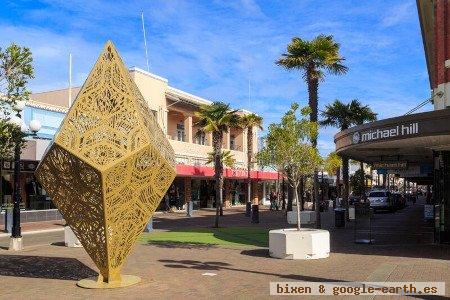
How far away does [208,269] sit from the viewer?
13.2 m

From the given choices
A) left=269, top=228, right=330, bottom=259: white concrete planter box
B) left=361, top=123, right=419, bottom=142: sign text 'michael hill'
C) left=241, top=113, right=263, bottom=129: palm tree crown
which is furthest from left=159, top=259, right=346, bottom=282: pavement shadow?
left=241, top=113, right=263, bottom=129: palm tree crown

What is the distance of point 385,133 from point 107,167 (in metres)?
9.80

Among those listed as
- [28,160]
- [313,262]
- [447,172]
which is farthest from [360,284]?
[28,160]

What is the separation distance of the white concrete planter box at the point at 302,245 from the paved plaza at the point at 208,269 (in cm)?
42

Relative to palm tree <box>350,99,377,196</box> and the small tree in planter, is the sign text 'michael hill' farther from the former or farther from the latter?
palm tree <box>350,99,377,196</box>

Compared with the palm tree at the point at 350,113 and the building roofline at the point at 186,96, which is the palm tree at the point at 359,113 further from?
the building roofline at the point at 186,96

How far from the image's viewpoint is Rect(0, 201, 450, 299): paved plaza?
34.6ft

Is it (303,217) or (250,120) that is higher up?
(250,120)

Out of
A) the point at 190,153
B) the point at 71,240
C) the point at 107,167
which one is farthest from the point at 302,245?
the point at 190,153

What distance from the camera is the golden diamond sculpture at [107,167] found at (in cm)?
983

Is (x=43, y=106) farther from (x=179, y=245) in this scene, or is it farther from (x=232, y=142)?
(x=232, y=142)

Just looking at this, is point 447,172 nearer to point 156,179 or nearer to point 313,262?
point 313,262

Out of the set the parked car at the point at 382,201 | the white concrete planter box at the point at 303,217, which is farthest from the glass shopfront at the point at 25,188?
the parked car at the point at 382,201

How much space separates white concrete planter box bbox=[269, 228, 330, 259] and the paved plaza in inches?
16.6
